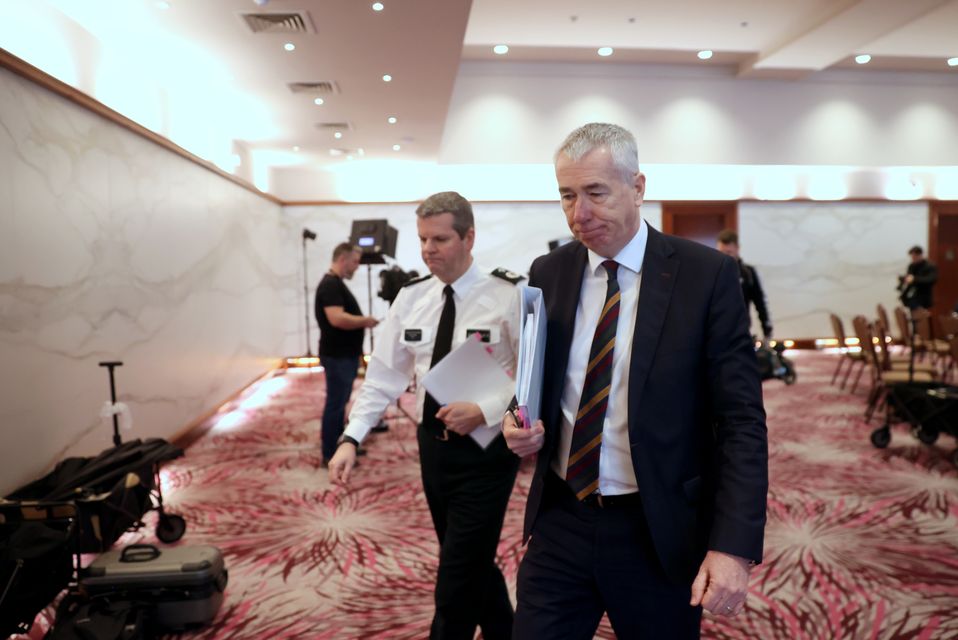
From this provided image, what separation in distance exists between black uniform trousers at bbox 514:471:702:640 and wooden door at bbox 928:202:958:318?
14.0 m

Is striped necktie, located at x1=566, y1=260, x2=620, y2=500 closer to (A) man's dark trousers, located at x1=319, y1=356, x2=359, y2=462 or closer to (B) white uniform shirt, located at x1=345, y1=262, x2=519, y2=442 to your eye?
(B) white uniform shirt, located at x1=345, y1=262, x2=519, y2=442

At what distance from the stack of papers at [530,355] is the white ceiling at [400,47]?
12.5 feet

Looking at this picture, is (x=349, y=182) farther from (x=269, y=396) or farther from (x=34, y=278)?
(x=34, y=278)

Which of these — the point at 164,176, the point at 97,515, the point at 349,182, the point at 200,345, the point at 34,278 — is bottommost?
the point at 97,515

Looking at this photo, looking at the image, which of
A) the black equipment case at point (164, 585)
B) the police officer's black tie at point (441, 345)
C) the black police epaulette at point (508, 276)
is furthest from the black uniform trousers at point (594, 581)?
the black equipment case at point (164, 585)

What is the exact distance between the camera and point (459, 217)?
2.30 meters

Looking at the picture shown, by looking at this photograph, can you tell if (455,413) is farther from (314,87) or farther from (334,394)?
(314,87)

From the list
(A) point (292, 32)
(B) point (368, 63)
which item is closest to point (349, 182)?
(B) point (368, 63)

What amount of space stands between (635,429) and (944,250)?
574 inches

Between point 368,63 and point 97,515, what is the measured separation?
14.6ft

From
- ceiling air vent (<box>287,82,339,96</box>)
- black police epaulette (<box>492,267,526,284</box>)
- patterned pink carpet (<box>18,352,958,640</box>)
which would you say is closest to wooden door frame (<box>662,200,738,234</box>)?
patterned pink carpet (<box>18,352,958,640</box>)

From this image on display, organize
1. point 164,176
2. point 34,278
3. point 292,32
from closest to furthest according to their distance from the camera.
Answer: point 34,278
point 292,32
point 164,176

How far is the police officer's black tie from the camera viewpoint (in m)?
2.30

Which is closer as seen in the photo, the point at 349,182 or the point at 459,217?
the point at 459,217
